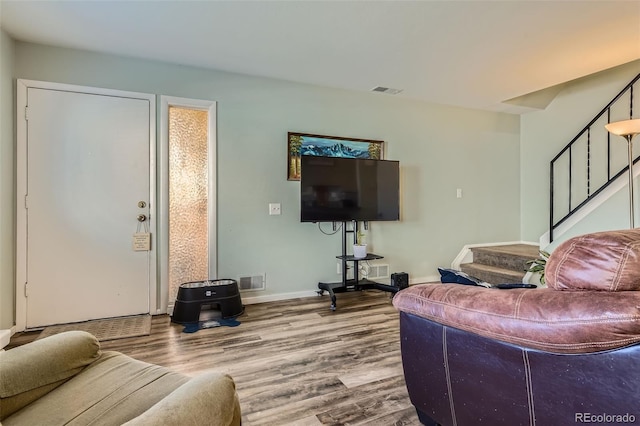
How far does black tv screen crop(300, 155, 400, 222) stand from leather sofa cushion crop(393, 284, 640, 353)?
232cm

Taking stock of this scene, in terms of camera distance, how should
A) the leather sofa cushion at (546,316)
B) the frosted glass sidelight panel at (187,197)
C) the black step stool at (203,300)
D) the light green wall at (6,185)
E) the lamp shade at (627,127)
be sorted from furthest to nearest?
the frosted glass sidelight panel at (187,197)
the lamp shade at (627,127)
the black step stool at (203,300)
the light green wall at (6,185)
the leather sofa cushion at (546,316)

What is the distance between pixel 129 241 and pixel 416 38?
10.3ft

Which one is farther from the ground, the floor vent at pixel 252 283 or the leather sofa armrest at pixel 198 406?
the leather sofa armrest at pixel 198 406

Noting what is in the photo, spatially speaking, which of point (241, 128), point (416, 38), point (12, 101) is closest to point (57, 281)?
point (12, 101)

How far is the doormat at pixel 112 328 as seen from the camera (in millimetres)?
2715

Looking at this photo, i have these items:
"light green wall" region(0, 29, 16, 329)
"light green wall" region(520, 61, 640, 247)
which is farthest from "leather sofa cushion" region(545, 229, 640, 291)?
"light green wall" region(0, 29, 16, 329)

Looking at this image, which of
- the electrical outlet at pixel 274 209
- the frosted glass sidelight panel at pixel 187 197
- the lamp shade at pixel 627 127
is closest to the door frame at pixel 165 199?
the frosted glass sidelight panel at pixel 187 197

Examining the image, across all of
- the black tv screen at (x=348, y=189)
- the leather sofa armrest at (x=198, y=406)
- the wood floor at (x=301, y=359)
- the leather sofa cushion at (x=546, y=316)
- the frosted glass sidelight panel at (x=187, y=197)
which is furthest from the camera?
the black tv screen at (x=348, y=189)

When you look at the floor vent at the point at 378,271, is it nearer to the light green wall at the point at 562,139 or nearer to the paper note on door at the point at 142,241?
the light green wall at the point at 562,139

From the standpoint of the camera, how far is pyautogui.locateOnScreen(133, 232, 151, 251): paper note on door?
316 cm

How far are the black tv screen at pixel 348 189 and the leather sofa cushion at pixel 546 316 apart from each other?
2.32 meters

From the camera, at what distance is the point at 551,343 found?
3.20 ft

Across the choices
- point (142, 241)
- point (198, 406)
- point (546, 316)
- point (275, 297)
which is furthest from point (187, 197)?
point (546, 316)

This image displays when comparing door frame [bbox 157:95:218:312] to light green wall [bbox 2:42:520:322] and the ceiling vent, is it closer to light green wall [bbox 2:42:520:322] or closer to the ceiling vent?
light green wall [bbox 2:42:520:322]
